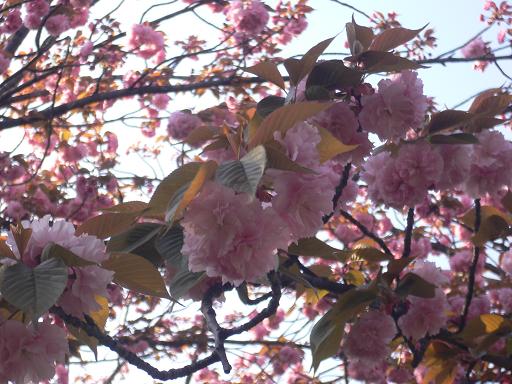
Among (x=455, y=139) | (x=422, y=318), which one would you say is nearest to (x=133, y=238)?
(x=455, y=139)

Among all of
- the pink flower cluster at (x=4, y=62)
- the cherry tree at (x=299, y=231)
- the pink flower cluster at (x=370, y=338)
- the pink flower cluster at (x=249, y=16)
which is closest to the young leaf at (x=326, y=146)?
the cherry tree at (x=299, y=231)

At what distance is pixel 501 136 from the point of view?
1.76m

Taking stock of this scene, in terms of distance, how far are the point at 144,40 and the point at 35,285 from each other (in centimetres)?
419

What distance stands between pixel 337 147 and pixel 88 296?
477mm

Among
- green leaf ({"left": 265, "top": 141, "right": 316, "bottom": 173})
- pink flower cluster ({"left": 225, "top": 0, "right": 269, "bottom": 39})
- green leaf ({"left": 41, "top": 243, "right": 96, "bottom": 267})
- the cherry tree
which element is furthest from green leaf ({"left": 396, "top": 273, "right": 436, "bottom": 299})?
pink flower cluster ({"left": 225, "top": 0, "right": 269, "bottom": 39})

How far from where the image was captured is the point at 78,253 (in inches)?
44.0

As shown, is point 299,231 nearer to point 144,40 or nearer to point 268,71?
point 268,71

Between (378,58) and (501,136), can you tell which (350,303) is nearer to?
(378,58)

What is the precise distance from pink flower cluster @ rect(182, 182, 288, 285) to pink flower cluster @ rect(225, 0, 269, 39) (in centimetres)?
406

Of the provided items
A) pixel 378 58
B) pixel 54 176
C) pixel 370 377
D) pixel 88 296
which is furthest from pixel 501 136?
pixel 54 176

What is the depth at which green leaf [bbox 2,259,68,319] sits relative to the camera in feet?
3.22

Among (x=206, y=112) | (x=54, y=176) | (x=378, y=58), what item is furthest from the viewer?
(x=54, y=176)

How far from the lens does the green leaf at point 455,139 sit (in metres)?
1.48

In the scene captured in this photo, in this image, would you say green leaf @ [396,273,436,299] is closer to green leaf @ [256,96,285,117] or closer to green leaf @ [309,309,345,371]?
green leaf @ [309,309,345,371]
